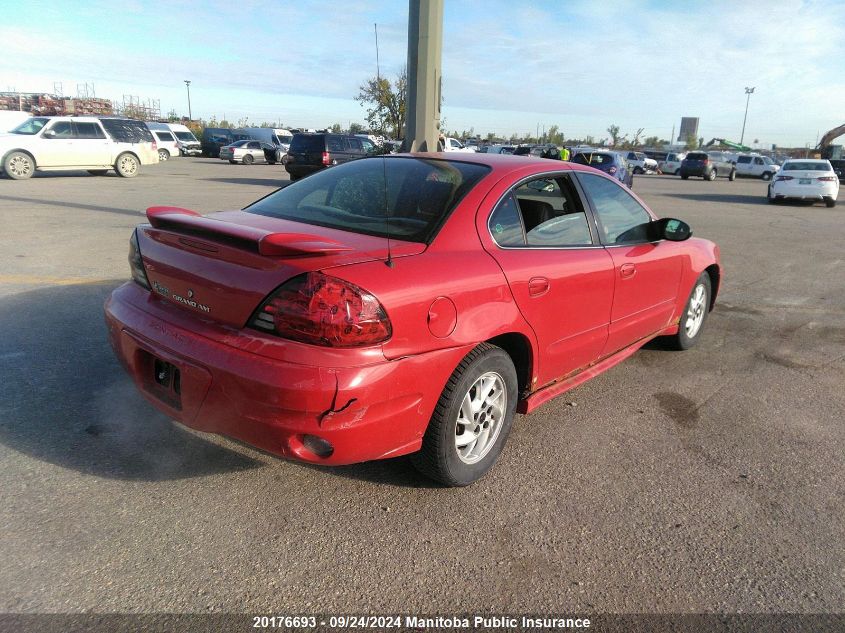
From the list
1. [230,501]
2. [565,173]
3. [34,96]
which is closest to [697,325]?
[565,173]

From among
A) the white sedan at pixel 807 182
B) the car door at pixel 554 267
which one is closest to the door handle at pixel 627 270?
the car door at pixel 554 267

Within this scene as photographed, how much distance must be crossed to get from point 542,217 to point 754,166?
143 feet

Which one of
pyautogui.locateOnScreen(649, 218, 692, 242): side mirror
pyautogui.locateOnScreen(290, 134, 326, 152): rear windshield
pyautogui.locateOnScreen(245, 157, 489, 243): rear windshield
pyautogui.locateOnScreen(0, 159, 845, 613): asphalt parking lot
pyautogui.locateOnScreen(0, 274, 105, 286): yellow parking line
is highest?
pyautogui.locateOnScreen(290, 134, 326, 152): rear windshield

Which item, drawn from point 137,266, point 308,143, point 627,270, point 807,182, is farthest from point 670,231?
point 308,143

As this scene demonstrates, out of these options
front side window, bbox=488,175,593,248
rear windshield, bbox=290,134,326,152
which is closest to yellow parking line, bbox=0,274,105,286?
front side window, bbox=488,175,593,248

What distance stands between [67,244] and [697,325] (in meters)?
7.72

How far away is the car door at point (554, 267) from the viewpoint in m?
3.05

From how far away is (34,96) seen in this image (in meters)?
53.9

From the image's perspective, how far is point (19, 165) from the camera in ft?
58.1

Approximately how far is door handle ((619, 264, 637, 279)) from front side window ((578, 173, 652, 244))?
0.17 m

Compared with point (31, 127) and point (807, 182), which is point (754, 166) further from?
point (31, 127)

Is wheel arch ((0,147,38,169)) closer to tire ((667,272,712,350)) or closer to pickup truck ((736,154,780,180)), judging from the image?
tire ((667,272,712,350))

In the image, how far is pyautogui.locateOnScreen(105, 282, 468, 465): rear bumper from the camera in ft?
7.71

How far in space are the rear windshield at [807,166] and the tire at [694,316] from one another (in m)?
17.8
